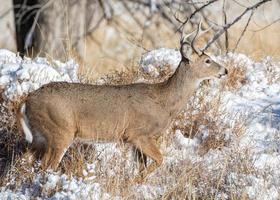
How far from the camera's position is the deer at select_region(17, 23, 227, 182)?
8.47 m

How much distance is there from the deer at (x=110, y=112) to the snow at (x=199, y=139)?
0.21 meters

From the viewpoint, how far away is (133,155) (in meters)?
8.87

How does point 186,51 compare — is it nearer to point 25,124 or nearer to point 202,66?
point 202,66

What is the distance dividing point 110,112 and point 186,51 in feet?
3.40

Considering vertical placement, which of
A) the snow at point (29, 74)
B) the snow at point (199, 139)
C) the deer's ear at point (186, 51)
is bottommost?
the snow at point (199, 139)

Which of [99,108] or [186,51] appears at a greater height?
[186,51]

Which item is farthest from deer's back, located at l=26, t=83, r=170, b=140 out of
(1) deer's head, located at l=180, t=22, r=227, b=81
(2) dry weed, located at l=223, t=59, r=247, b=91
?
(2) dry weed, located at l=223, t=59, r=247, b=91

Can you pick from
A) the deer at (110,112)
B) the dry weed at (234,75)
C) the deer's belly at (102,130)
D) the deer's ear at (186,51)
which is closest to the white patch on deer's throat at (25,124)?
the deer at (110,112)

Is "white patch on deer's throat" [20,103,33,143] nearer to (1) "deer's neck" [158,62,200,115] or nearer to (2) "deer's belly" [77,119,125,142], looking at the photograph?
(2) "deer's belly" [77,119,125,142]

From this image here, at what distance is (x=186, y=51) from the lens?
918 cm

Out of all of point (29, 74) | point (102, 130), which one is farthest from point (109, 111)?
point (29, 74)

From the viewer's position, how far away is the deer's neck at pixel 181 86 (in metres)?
9.13

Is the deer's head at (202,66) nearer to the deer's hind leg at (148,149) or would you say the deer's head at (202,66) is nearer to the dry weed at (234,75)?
the deer's hind leg at (148,149)

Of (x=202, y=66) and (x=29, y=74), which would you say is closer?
(x=202, y=66)
